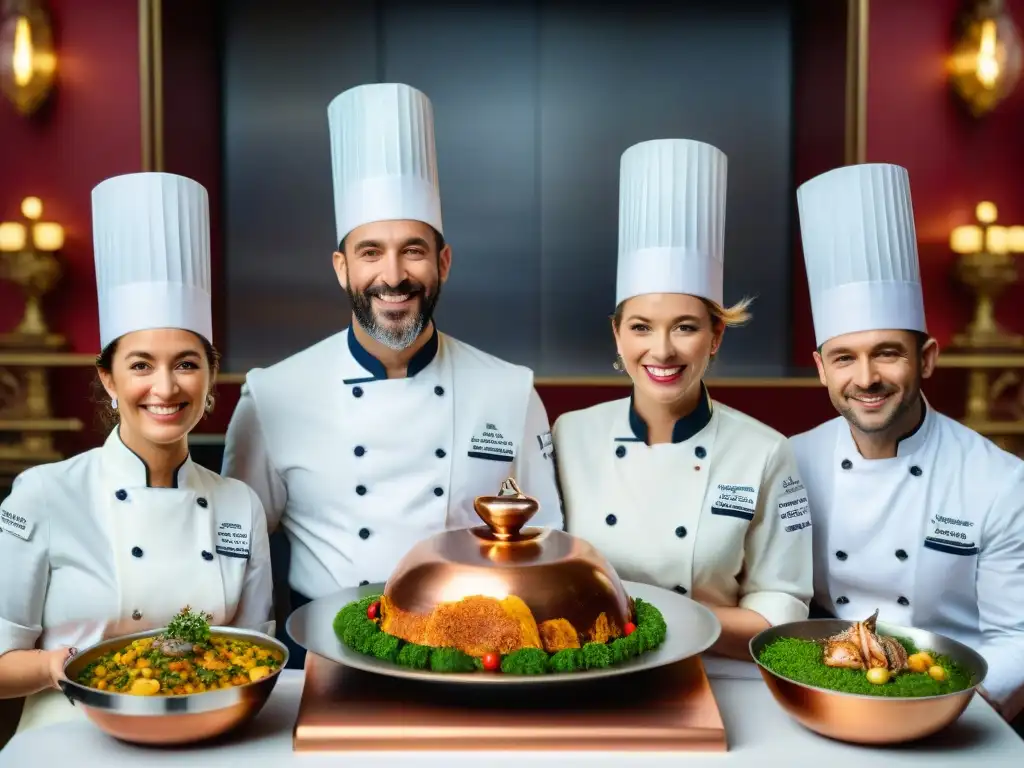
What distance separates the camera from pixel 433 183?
2260 millimetres

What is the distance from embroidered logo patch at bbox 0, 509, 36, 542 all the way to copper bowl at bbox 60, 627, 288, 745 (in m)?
0.37

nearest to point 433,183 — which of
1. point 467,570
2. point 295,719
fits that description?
point 467,570

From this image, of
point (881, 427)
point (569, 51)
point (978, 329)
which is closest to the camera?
point (881, 427)

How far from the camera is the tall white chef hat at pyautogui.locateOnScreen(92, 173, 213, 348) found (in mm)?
1841

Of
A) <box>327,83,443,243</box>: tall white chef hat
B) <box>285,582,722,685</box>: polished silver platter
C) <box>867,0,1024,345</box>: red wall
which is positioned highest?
<box>867,0,1024,345</box>: red wall

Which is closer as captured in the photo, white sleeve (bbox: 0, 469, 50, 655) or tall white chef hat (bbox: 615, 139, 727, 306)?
white sleeve (bbox: 0, 469, 50, 655)

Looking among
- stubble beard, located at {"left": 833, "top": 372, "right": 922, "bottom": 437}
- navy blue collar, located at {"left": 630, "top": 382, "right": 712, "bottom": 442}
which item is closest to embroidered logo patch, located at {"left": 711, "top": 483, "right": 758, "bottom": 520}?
navy blue collar, located at {"left": 630, "top": 382, "right": 712, "bottom": 442}

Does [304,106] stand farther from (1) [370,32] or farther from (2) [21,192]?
(2) [21,192]

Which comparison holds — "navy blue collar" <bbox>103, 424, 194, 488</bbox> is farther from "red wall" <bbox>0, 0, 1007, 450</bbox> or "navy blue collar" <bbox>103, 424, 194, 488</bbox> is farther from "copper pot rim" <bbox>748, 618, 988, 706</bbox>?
"red wall" <bbox>0, 0, 1007, 450</bbox>

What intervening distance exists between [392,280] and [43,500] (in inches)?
30.0

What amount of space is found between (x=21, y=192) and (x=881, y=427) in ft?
12.5

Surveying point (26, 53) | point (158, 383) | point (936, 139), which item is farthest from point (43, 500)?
point (936, 139)

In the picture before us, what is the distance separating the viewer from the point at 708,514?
6.82 feet

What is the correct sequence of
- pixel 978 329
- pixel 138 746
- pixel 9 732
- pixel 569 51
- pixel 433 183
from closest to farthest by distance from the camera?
pixel 138 746
pixel 433 183
pixel 9 732
pixel 978 329
pixel 569 51
